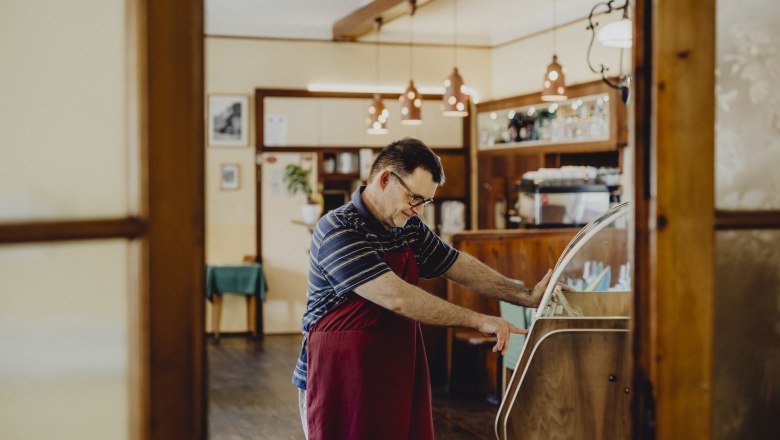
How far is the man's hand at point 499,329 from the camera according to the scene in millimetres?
2320

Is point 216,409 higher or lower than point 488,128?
lower

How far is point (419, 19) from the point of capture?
9125 mm

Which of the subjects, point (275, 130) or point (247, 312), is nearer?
point (247, 312)

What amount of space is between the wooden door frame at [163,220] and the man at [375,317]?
113 cm

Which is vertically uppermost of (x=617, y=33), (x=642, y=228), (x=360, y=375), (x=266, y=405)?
(x=617, y=33)

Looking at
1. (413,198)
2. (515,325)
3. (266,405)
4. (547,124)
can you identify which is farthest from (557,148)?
(413,198)

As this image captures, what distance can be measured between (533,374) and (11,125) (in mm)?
1575

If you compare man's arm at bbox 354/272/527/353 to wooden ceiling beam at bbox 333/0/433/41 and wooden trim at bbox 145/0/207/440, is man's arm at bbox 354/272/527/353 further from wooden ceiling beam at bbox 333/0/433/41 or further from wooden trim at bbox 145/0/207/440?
wooden ceiling beam at bbox 333/0/433/41

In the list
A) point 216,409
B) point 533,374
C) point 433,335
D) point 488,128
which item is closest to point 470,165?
point 488,128

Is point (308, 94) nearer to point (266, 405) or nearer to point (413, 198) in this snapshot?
point (266, 405)

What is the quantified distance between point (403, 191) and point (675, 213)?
1213 millimetres

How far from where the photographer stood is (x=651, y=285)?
1560mm

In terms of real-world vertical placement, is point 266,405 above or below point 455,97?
below

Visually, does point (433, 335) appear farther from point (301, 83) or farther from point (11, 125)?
point (11, 125)
